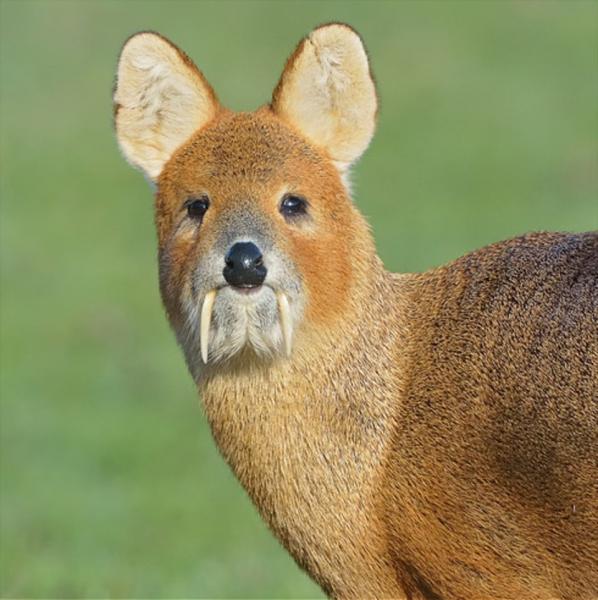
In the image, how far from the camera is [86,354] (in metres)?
19.4

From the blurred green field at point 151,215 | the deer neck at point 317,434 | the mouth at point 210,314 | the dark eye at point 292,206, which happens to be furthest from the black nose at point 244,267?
the blurred green field at point 151,215

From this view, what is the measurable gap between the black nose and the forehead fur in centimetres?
52

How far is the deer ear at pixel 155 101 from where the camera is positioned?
7.07 meters

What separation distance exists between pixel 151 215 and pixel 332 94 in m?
17.8

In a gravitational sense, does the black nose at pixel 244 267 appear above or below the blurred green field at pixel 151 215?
above

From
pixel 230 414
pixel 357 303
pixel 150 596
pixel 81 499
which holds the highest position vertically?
pixel 357 303

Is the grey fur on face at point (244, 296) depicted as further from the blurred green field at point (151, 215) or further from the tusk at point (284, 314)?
the blurred green field at point (151, 215)

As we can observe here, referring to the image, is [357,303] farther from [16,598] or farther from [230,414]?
[16,598]

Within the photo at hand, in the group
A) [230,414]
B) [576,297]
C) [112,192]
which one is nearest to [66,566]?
[230,414]

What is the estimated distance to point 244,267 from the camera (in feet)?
20.0

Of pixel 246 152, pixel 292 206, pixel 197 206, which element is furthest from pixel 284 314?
pixel 246 152

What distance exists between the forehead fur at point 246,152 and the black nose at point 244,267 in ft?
1.69

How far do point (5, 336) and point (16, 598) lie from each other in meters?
11.0

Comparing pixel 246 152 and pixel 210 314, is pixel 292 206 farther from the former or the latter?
pixel 210 314
